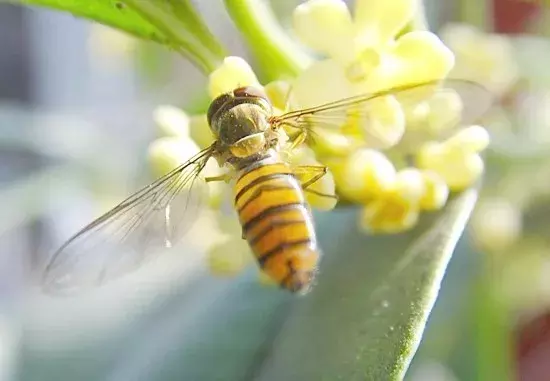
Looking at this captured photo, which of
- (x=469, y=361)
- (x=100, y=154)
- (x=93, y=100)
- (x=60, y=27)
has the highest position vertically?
(x=60, y=27)

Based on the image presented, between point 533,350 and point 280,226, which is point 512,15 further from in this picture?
point 280,226

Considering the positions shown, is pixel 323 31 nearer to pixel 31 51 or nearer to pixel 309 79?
pixel 309 79

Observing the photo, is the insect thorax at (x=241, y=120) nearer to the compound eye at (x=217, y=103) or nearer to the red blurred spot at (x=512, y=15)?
the compound eye at (x=217, y=103)

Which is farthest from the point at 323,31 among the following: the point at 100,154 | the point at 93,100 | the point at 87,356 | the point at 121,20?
the point at 93,100

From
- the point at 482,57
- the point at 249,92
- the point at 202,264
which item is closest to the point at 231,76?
the point at 249,92

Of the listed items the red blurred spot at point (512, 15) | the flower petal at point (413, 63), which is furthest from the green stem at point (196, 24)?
the red blurred spot at point (512, 15)

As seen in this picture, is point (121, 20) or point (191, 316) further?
point (191, 316)
